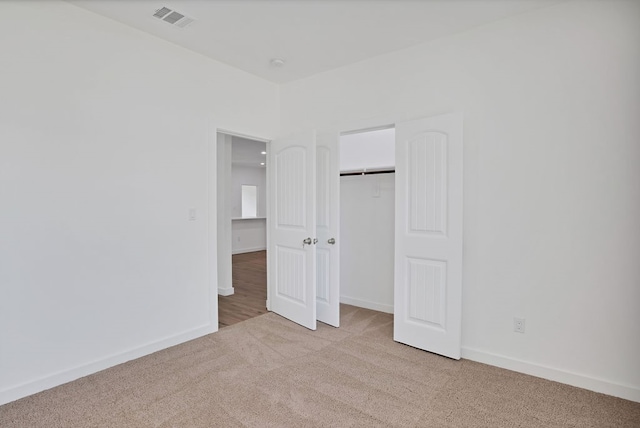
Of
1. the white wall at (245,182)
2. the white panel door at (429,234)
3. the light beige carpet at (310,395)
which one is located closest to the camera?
the light beige carpet at (310,395)

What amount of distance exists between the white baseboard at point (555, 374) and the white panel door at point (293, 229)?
5.06 ft

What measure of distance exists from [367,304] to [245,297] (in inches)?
68.0

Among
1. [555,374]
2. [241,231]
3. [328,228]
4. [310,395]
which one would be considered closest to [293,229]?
[328,228]

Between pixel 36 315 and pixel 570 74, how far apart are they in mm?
4118

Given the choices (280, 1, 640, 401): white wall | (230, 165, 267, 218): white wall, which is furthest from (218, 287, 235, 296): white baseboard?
(230, 165, 267, 218): white wall

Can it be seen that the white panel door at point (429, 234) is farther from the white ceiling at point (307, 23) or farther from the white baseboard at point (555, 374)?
the white ceiling at point (307, 23)

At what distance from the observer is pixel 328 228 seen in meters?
3.55

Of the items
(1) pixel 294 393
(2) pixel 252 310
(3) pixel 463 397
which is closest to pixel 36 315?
(1) pixel 294 393

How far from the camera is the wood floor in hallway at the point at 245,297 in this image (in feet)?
12.7

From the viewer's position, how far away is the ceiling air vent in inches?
98.7

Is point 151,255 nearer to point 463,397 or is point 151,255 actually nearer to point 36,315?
point 36,315

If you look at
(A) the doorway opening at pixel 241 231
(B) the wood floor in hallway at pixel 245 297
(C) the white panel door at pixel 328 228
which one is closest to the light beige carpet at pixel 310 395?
(C) the white panel door at pixel 328 228

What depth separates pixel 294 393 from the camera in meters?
2.26

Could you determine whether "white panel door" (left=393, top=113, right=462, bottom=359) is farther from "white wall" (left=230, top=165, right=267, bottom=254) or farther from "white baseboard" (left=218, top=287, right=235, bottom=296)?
"white wall" (left=230, top=165, right=267, bottom=254)
